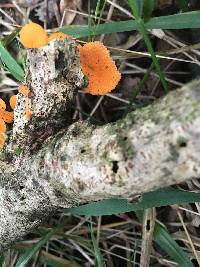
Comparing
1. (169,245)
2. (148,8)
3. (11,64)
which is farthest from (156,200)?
(11,64)

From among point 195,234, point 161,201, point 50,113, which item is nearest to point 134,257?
point 195,234

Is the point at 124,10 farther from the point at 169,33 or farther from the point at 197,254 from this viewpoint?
the point at 197,254

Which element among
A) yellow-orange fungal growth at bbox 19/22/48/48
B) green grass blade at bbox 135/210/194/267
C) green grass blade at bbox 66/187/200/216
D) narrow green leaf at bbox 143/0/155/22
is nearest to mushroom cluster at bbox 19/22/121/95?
yellow-orange fungal growth at bbox 19/22/48/48

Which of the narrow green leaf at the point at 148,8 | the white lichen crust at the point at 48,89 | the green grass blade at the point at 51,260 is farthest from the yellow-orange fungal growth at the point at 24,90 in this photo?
the green grass blade at the point at 51,260

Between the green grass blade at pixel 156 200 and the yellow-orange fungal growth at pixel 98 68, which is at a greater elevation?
the yellow-orange fungal growth at pixel 98 68

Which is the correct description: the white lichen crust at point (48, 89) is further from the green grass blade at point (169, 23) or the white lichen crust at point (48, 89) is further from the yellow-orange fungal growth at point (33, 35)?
the green grass blade at point (169, 23)

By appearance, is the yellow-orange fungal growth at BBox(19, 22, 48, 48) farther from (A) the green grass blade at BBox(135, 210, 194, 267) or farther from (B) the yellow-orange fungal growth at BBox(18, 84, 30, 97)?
(A) the green grass blade at BBox(135, 210, 194, 267)
